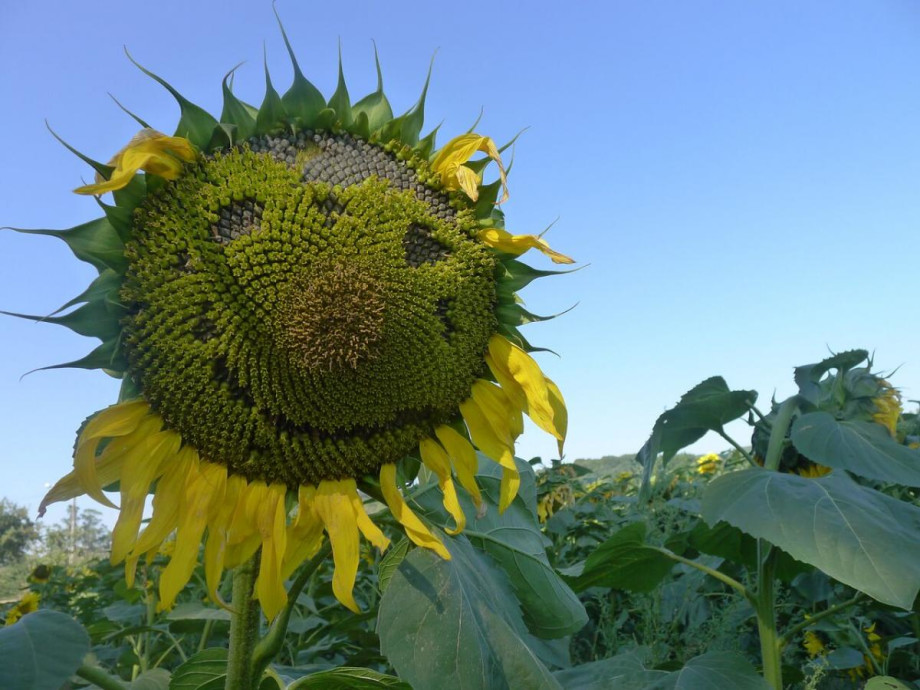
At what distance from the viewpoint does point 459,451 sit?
67.8 inches

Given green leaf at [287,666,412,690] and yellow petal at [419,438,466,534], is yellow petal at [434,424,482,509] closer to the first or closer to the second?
yellow petal at [419,438,466,534]

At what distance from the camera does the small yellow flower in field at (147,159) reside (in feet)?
4.75

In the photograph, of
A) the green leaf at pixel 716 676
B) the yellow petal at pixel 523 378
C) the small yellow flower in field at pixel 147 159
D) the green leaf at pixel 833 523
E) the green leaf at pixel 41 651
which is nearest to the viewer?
the green leaf at pixel 41 651

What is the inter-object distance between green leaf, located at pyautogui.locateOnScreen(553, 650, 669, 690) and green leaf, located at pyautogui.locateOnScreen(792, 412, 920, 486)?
3.31 feet

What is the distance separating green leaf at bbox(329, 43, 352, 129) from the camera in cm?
162

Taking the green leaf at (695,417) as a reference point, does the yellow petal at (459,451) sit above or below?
below

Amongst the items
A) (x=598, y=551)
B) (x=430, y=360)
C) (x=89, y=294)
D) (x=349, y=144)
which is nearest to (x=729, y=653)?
(x=598, y=551)

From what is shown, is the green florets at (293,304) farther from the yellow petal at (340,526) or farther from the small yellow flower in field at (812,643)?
the small yellow flower in field at (812,643)

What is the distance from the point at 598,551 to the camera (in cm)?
269

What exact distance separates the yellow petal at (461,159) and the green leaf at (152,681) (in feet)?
4.59

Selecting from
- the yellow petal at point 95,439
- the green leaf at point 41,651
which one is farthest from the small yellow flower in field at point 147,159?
the green leaf at point 41,651

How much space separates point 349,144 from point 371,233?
0.23 m

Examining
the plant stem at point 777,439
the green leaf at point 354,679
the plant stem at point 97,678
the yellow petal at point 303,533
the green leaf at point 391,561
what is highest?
the plant stem at point 777,439

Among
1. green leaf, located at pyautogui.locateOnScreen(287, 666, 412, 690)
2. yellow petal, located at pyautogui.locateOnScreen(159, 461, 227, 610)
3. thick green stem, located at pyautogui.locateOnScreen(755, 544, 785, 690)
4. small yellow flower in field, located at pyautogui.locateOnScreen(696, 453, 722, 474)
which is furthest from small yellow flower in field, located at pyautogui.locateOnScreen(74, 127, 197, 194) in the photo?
small yellow flower in field, located at pyautogui.locateOnScreen(696, 453, 722, 474)
